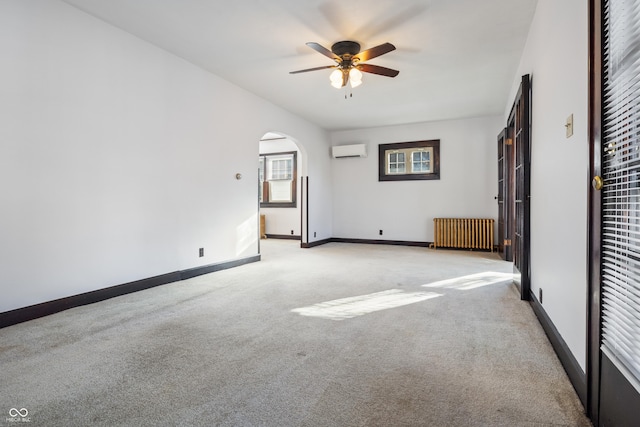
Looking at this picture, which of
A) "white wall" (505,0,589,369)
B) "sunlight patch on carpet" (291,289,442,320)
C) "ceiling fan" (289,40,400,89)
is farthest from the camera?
"ceiling fan" (289,40,400,89)

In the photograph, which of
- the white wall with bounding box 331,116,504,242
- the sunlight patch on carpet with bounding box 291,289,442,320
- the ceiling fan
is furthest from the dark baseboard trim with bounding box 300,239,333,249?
the ceiling fan

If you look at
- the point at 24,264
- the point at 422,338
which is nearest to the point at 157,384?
the point at 422,338

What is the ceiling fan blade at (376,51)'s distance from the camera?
3.36 m

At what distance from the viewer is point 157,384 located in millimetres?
1802

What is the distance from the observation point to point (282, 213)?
30.3 ft

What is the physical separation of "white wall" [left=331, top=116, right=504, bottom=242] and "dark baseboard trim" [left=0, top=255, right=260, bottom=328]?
14.1ft

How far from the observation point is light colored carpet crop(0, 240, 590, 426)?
156 centimetres

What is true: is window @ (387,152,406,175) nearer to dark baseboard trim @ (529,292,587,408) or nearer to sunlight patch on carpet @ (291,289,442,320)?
sunlight patch on carpet @ (291,289,442,320)

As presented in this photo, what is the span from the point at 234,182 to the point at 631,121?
4.73m

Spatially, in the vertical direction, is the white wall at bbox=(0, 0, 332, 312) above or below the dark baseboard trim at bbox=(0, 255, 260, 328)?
above

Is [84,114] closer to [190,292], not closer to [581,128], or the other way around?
[190,292]

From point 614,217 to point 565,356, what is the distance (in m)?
1.06

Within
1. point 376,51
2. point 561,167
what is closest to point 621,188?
point 561,167

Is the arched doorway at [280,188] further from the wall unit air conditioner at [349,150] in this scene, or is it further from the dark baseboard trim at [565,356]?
the dark baseboard trim at [565,356]
